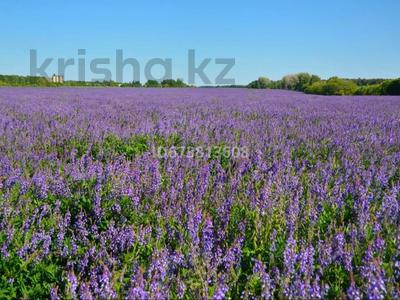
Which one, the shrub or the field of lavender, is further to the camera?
the shrub

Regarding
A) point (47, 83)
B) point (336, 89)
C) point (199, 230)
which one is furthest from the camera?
point (47, 83)

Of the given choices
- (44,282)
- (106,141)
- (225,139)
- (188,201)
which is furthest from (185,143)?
(44,282)

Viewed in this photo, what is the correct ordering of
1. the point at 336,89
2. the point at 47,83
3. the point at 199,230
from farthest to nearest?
the point at 47,83
the point at 336,89
the point at 199,230

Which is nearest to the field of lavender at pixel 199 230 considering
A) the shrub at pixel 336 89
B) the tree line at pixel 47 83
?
the shrub at pixel 336 89

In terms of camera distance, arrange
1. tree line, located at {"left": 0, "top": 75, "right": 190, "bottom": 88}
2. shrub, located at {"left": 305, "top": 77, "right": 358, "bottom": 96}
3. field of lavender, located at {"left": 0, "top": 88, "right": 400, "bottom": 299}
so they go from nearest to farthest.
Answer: field of lavender, located at {"left": 0, "top": 88, "right": 400, "bottom": 299} < shrub, located at {"left": 305, "top": 77, "right": 358, "bottom": 96} < tree line, located at {"left": 0, "top": 75, "right": 190, "bottom": 88}

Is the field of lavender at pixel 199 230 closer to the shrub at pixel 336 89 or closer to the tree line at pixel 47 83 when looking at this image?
the shrub at pixel 336 89

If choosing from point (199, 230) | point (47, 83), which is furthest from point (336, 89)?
point (199, 230)

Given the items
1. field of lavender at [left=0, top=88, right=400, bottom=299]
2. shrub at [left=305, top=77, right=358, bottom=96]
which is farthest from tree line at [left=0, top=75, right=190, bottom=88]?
field of lavender at [left=0, top=88, right=400, bottom=299]

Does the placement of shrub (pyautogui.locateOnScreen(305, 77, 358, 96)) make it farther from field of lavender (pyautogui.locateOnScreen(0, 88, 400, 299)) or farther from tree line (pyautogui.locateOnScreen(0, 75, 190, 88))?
field of lavender (pyautogui.locateOnScreen(0, 88, 400, 299))

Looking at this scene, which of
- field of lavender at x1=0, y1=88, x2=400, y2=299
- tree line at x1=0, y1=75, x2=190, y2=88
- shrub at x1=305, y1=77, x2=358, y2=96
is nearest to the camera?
field of lavender at x1=0, y1=88, x2=400, y2=299

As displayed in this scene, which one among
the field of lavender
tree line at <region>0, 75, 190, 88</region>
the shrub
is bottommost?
the field of lavender

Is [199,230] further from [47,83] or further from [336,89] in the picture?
[47,83]

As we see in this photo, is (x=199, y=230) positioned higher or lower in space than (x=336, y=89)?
lower

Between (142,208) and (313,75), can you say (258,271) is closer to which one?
(142,208)
